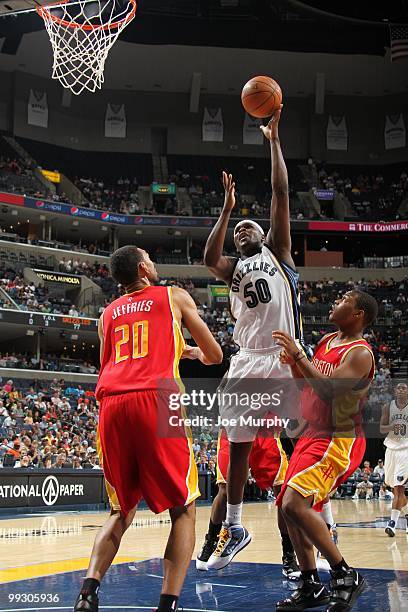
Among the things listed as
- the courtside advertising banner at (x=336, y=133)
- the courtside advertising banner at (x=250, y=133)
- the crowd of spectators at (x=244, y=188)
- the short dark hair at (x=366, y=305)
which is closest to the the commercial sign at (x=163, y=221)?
the crowd of spectators at (x=244, y=188)

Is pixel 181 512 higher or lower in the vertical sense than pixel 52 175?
lower

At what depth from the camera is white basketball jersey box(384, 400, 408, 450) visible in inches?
400

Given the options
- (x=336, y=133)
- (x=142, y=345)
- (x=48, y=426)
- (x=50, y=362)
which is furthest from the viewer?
(x=336, y=133)

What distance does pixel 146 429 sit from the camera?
12.9 feet

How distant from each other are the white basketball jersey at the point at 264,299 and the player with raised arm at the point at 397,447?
16.3ft

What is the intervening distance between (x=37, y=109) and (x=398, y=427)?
112 feet

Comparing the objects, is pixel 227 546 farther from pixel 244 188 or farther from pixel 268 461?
pixel 244 188

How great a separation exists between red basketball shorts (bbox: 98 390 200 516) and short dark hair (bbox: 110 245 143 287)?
2.46 ft

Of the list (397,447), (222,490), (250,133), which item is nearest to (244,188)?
(250,133)

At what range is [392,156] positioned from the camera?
43250 millimetres

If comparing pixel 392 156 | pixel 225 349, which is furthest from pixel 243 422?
pixel 392 156

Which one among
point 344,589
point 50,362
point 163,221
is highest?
point 163,221

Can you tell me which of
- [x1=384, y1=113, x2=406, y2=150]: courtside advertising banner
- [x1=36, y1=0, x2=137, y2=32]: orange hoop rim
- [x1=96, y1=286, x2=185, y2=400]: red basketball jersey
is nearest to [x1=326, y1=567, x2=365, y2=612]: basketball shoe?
[x1=96, y1=286, x2=185, y2=400]: red basketball jersey

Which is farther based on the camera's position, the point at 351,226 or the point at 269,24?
the point at 351,226
